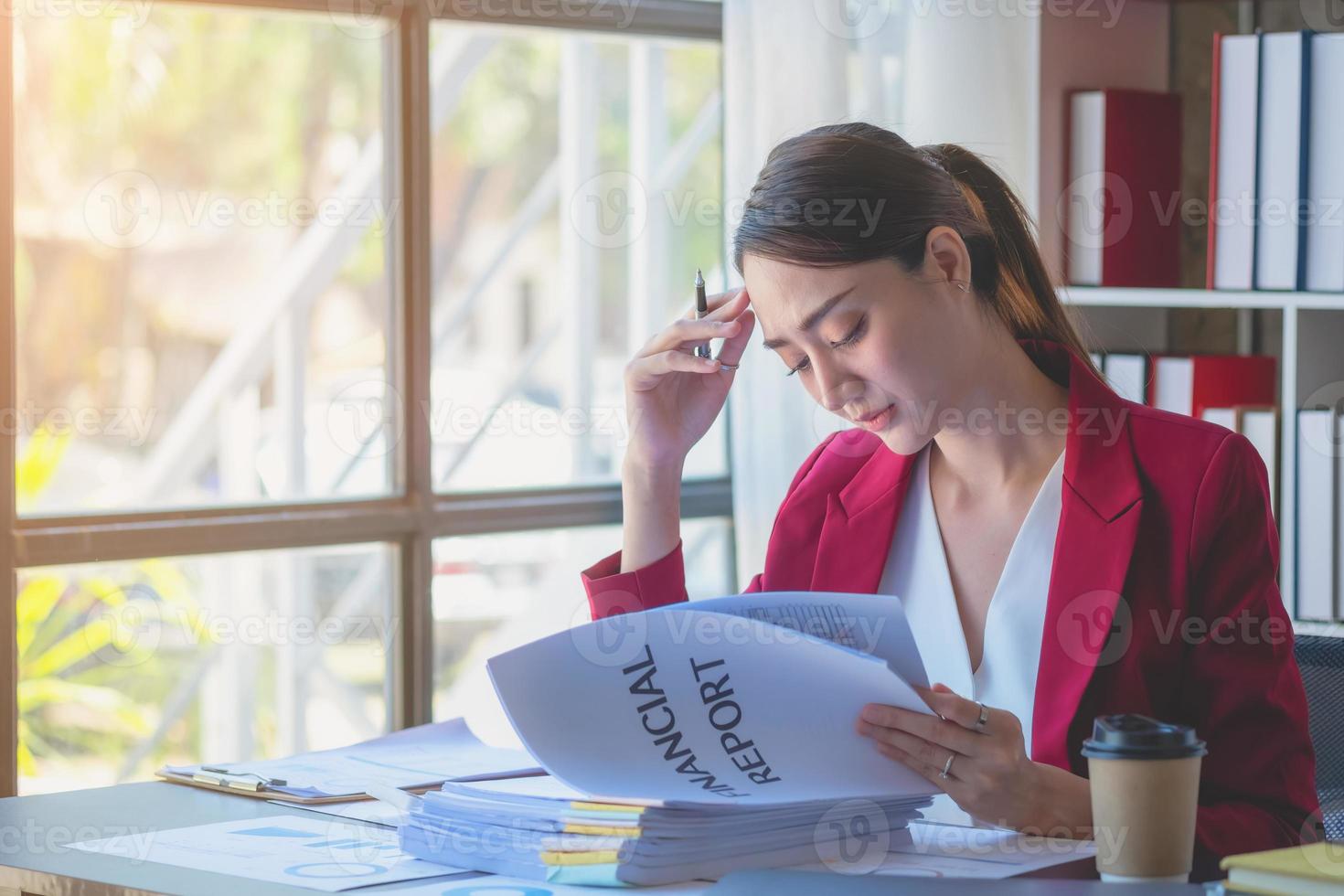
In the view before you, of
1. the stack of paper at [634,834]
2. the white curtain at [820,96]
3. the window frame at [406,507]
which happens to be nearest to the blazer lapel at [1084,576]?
the stack of paper at [634,834]

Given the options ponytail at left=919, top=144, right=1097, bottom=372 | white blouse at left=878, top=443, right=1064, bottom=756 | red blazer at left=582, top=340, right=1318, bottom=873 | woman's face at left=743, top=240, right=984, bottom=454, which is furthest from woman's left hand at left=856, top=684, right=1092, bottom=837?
ponytail at left=919, top=144, right=1097, bottom=372

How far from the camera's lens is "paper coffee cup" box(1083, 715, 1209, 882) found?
98 cm

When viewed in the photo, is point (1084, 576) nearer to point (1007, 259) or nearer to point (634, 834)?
point (1007, 259)

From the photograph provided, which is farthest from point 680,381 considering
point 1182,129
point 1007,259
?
point 1182,129

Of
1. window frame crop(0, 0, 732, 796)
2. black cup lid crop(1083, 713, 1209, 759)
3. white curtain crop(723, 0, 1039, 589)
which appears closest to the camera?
black cup lid crop(1083, 713, 1209, 759)

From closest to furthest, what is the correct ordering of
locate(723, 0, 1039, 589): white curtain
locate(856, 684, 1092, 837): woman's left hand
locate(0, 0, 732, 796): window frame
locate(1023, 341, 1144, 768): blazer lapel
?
locate(856, 684, 1092, 837): woman's left hand → locate(1023, 341, 1144, 768): blazer lapel → locate(0, 0, 732, 796): window frame → locate(723, 0, 1039, 589): white curtain

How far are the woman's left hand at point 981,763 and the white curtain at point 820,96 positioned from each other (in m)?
1.49

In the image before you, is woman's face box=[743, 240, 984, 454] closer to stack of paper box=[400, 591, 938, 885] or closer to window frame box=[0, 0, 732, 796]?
stack of paper box=[400, 591, 938, 885]

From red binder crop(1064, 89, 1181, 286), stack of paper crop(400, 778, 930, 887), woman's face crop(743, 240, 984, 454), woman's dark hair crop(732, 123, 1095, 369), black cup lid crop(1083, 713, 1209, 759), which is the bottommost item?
stack of paper crop(400, 778, 930, 887)

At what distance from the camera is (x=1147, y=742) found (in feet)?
3.26

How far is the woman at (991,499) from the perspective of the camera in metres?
1.28

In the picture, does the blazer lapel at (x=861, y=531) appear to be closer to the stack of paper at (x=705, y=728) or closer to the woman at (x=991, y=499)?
the woman at (x=991, y=499)

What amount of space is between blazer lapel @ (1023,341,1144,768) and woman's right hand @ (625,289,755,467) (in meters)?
0.37

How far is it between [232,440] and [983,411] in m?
3.84
